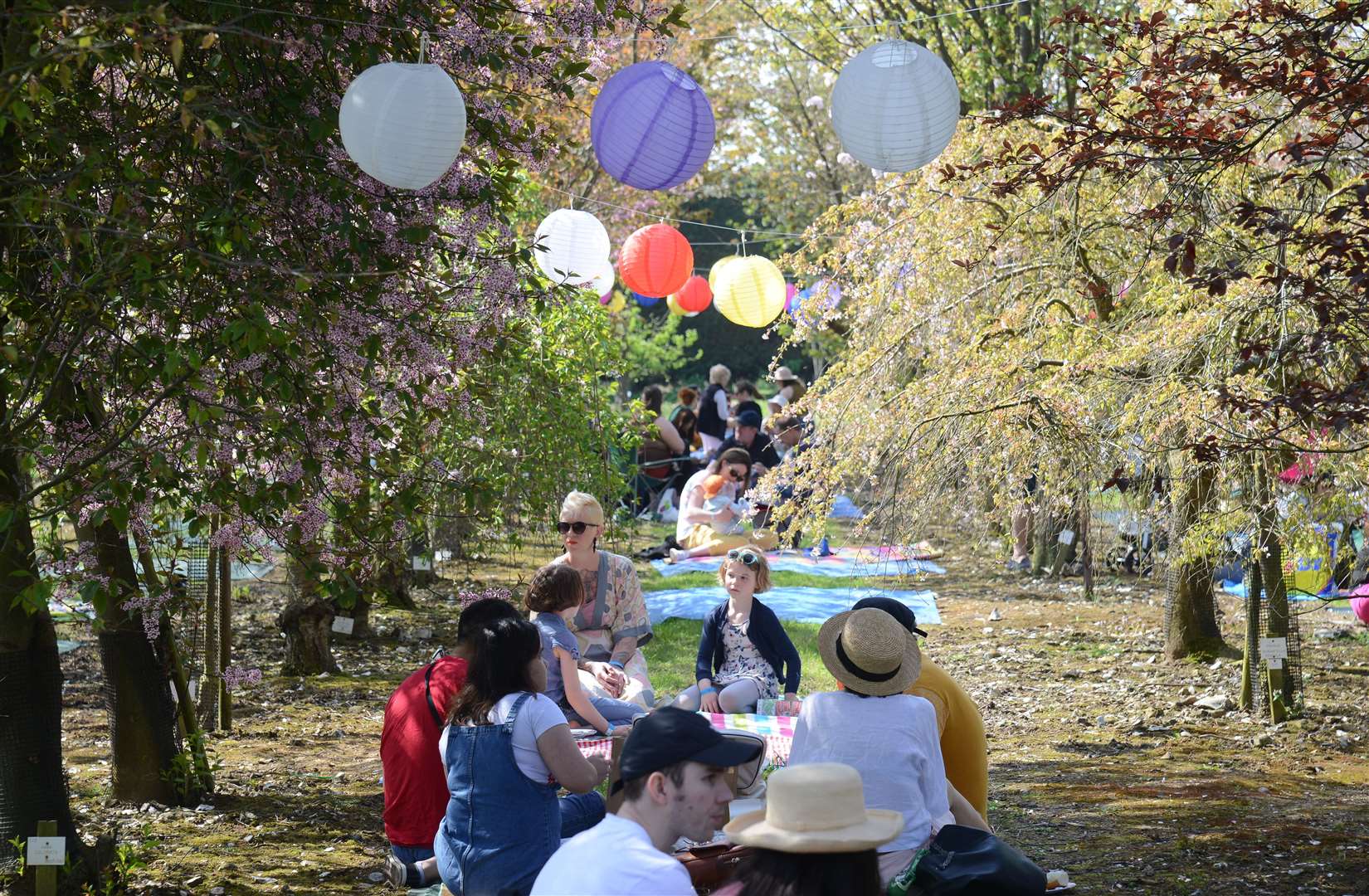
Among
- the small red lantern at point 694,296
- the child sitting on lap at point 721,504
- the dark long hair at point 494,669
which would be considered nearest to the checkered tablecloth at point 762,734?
the dark long hair at point 494,669

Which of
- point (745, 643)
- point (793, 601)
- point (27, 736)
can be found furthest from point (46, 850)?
point (793, 601)

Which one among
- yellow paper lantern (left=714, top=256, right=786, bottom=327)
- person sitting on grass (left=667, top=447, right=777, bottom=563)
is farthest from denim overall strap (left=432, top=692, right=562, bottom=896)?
person sitting on grass (left=667, top=447, right=777, bottom=563)

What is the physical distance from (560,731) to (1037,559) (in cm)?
1070

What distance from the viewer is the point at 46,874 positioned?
14.4ft

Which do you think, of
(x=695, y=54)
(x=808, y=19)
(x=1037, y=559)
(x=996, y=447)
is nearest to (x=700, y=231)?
(x=695, y=54)

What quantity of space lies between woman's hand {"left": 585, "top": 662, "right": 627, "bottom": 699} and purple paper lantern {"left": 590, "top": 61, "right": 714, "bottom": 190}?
6.98ft

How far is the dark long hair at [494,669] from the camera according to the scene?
4.02 meters

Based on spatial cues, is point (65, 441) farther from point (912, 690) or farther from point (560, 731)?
point (912, 690)

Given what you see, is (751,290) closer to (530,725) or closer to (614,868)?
(530,725)

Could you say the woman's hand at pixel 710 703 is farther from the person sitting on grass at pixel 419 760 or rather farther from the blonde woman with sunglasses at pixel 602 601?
the person sitting on grass at pixel 419 760

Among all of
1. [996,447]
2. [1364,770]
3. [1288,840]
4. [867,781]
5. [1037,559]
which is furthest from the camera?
[1037,559]

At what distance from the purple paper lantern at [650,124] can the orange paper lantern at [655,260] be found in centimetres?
404

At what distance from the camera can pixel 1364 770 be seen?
6.85 m

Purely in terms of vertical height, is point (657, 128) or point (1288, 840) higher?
point (657, 128)
